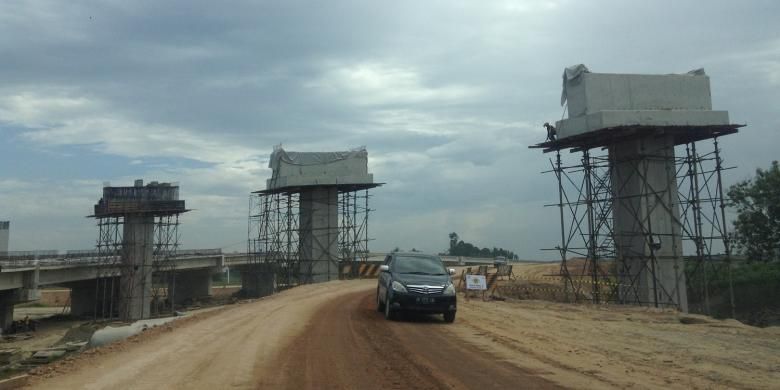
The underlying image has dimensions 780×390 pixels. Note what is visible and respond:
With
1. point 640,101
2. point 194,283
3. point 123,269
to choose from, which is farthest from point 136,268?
point 640,101

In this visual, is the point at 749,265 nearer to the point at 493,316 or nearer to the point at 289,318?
the point at 493,316

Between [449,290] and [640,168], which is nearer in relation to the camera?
[449,290]

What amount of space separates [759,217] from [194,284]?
5982cm

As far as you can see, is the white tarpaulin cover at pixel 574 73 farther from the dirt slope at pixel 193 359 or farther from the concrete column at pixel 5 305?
the concrete column at pixel 5 305

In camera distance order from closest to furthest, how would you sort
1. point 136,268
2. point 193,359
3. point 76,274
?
point 193,359 → point 76,274 → point 136,268

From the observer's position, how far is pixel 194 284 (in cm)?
7488

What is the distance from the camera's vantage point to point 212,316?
1931 centimetres

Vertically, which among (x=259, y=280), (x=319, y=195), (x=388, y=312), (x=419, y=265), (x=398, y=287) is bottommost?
(x=259, y=280)

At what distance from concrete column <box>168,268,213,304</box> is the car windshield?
6068 cm

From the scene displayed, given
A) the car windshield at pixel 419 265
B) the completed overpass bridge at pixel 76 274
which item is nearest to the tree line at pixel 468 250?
the completed overpass bridge at pixel 76 274

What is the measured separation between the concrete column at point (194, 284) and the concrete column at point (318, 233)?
28.9 metres

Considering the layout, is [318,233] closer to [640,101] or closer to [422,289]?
[640,101]

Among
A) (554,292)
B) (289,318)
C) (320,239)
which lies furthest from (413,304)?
(320,239)

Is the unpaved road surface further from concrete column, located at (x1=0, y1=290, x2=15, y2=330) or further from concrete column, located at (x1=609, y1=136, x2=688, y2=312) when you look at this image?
concrete column, located at (x1=0, y1=290, x2=15, y2=330)
